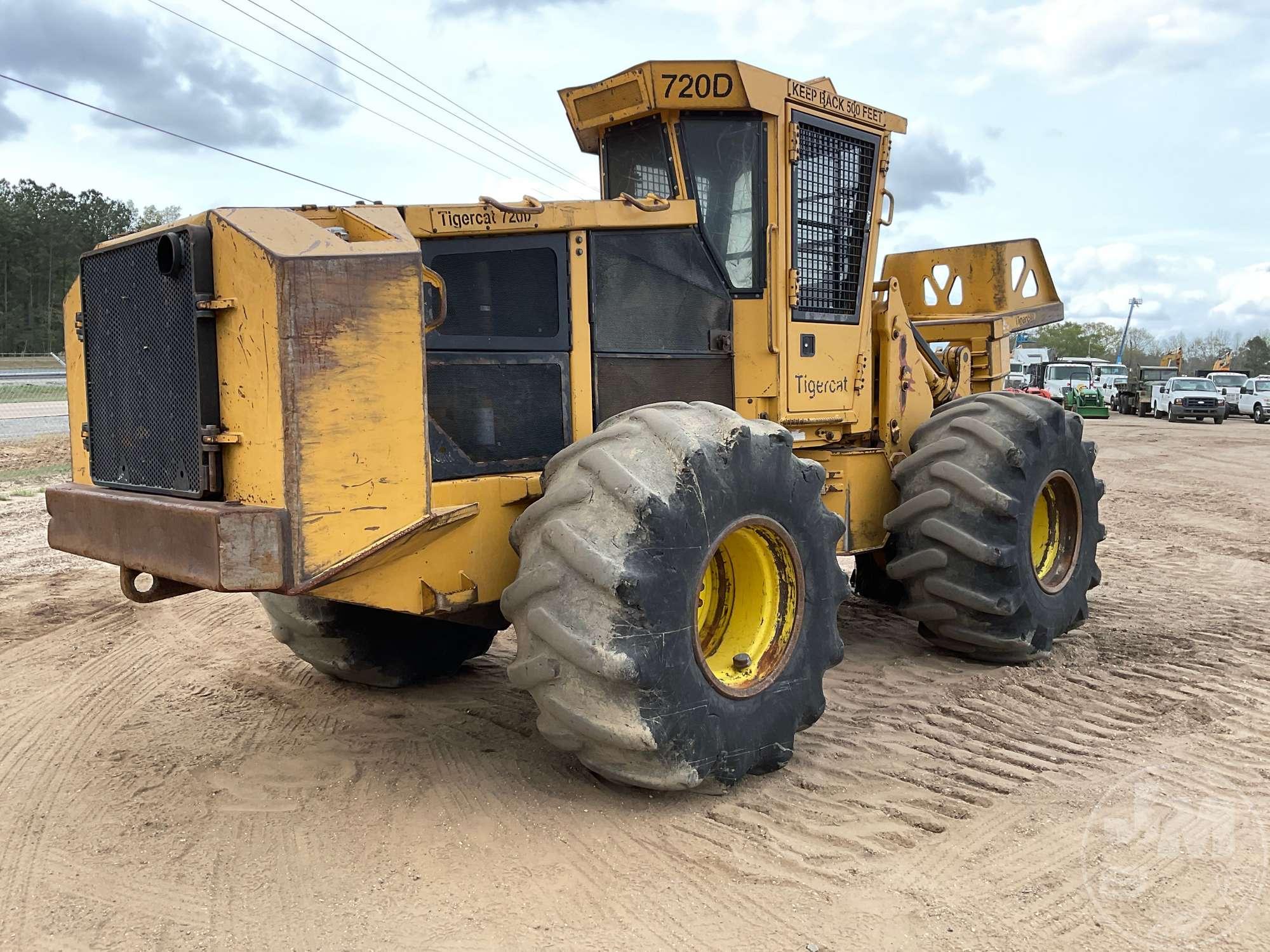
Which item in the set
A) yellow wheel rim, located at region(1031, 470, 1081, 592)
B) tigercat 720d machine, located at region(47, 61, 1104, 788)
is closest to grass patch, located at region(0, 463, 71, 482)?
tigercat 720d machine, located at region(47, 61, 1104, 788)

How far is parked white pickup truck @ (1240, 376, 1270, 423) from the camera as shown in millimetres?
35781

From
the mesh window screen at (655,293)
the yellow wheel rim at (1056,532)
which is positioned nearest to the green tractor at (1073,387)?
the yellow wheel rim at (1056,532)

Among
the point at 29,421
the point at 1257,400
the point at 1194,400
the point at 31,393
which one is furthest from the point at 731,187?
the point at 1257,400

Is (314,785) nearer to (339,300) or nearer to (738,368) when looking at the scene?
(339,300)

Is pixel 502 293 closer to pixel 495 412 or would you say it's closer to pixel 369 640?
pixel 495 412

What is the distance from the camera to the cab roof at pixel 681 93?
16.0ft

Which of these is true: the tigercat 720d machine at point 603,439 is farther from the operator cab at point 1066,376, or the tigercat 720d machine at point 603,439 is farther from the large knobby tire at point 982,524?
the operator cab at point 1066,376

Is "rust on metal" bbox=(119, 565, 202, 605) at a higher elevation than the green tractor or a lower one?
lower

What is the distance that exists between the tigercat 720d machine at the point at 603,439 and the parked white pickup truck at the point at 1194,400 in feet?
107

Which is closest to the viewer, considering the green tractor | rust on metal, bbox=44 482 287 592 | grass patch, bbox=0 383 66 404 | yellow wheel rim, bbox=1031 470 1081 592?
rust on metal, bbox=44 482 287 592

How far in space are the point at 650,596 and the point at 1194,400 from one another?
36169mm

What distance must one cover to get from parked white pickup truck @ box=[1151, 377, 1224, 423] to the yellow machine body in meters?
33.1

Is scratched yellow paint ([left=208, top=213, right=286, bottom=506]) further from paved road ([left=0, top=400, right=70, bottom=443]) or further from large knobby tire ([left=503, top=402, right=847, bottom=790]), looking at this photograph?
paved road ([left=0, top=400, right=70, bottom=443])

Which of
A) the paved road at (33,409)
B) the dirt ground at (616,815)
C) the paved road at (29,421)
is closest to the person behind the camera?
the dirt ground at (616,815)
